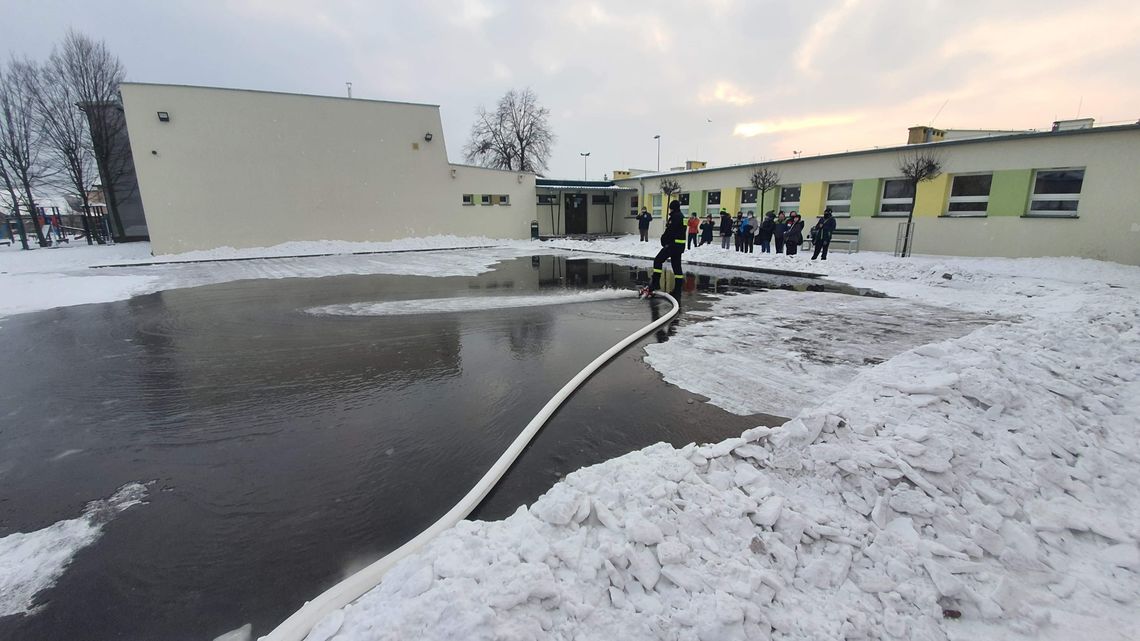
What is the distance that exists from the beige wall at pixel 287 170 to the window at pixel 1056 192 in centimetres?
2444

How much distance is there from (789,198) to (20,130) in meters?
40.9

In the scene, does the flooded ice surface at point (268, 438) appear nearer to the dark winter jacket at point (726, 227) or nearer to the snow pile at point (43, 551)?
the snow pile at point (43, 551)

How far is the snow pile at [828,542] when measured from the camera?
2209mm

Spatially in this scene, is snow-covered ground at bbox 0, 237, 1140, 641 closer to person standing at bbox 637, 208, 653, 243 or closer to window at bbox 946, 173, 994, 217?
window at bbox 946, 173, 994, 217

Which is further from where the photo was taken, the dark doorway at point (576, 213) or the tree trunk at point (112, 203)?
the dark doorway at point (576, 213)

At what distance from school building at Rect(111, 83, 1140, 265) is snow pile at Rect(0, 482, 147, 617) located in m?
22.8

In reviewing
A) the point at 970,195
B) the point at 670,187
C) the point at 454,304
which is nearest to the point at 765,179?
Result: the point at 670,187

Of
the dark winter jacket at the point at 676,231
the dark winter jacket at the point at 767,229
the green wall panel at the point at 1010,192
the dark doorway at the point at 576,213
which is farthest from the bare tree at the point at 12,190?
the green wall panel at the point at 1010,192

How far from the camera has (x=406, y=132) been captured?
84.5 feet

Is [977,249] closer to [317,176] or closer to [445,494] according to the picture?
[445,494]

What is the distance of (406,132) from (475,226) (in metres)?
6.16

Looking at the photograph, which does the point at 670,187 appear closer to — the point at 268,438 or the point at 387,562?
the point at 268,438

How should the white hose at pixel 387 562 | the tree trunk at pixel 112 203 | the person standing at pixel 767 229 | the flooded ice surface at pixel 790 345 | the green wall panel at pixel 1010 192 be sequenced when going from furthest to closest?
the tree trunk at pixel 112 203, the person standing at pixel 767 229, the green wall panel at pixel 1010 192, the flooded ice surface at pixel 790 345, the white hose at pixel 387 562

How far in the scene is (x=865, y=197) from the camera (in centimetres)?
2000
